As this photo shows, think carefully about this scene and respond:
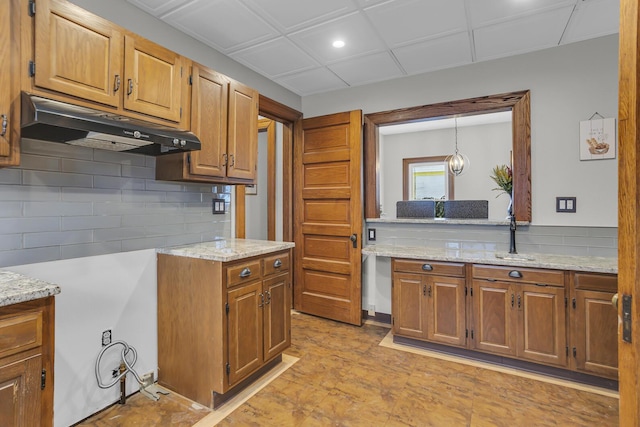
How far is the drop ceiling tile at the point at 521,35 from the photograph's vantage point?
226 cm

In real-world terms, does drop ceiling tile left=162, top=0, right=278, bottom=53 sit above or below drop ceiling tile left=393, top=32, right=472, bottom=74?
below

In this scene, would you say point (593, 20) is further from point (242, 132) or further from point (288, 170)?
point (288, 170)

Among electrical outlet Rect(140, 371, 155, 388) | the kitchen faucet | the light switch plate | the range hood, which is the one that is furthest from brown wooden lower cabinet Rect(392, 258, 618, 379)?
the range hood

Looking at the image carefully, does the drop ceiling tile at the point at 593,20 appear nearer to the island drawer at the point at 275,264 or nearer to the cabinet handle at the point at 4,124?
the island drawer at the point at 275,264

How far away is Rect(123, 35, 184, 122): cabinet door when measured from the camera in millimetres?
1849

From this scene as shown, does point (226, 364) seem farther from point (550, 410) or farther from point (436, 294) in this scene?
point (550, 410)

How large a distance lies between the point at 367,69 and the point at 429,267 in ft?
6.47

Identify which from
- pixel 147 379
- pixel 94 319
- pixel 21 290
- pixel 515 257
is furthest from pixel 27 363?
pixel 515 257

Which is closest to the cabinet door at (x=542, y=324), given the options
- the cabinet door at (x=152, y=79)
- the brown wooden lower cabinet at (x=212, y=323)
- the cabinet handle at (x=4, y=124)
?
the brown wooden lower cabinet at (x=212, y=323)

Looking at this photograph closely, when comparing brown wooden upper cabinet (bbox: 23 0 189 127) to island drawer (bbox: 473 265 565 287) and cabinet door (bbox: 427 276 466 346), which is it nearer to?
cabinet door (bbox: 427 276 466 346)

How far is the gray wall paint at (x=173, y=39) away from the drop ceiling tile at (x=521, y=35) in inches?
77.4

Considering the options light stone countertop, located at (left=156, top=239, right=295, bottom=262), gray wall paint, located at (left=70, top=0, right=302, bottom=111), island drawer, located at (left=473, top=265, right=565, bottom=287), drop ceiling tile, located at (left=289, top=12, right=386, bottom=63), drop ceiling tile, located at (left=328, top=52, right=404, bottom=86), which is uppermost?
drop ceiling tile, located at (left=328, top=52, right=404, bottom=86)

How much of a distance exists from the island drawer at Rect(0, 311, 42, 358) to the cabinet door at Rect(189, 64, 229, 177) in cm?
120

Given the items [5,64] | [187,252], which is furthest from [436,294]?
[5,64]
